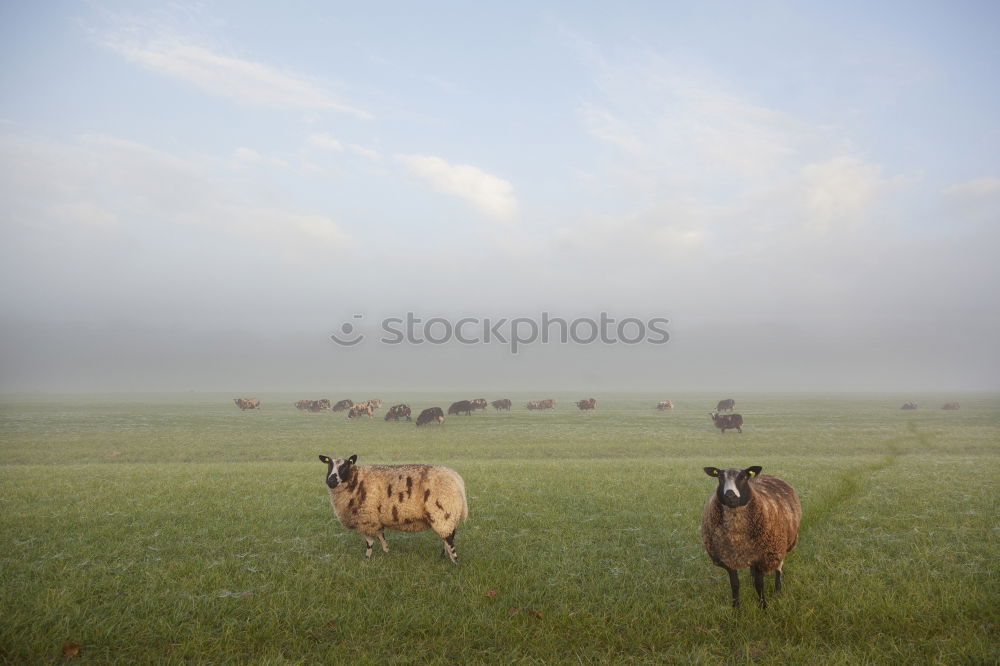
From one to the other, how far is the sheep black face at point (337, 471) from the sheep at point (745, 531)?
698 centimetres

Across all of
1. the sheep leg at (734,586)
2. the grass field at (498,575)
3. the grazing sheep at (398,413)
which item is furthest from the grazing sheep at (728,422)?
the sheep leg at (734,586)

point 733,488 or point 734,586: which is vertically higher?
point 733,488

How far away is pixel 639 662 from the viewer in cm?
603

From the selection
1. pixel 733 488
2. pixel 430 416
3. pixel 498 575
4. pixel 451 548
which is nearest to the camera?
pixel 733 488

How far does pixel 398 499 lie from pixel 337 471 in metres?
1.50

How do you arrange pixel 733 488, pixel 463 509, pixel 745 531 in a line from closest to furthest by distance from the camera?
pixel 733 488, pixel 745 531, pixel 463 509

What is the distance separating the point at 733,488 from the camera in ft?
23.1

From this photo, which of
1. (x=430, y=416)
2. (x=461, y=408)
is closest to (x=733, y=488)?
(x=430, y=416)

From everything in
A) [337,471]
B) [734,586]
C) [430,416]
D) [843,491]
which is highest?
[337,471]

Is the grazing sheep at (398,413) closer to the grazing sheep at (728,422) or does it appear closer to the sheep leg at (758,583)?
the grazing sheep at (728,422)

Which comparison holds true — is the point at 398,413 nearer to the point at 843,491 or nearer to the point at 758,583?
the point at 843,491

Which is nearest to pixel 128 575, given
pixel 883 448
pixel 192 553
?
pixel 192 553

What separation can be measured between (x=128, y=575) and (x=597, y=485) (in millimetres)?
13660

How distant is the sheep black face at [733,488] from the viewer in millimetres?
7000
